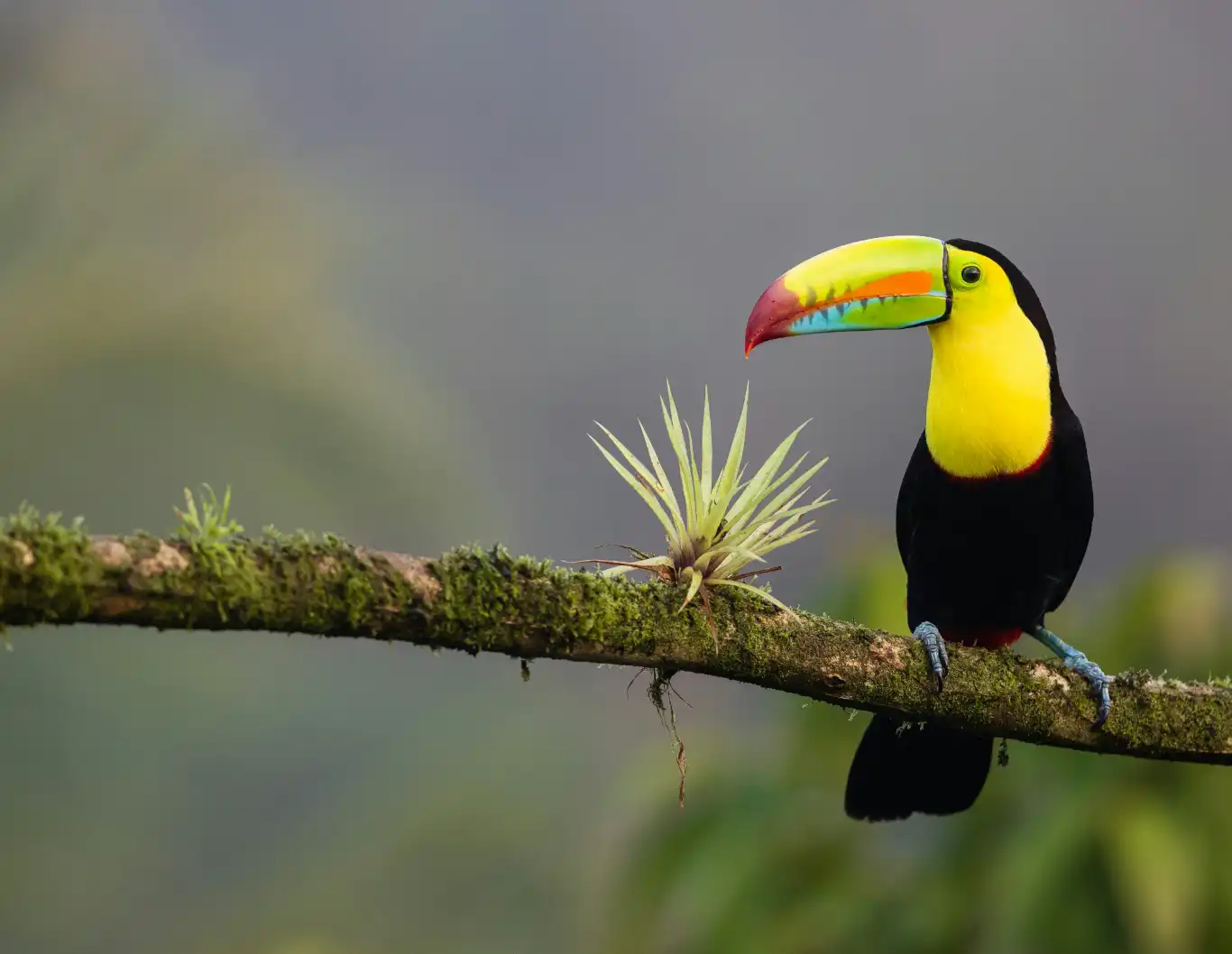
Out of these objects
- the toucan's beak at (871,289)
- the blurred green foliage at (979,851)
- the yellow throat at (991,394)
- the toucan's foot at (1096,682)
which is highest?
the toucan's beak at (871,289)

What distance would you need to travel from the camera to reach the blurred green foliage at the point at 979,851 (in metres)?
4.96

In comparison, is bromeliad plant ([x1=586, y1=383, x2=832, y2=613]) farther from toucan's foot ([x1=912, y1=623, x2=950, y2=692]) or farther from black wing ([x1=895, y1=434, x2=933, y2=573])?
black wing ([x1=895, y1=434, x2=933, y2=573])

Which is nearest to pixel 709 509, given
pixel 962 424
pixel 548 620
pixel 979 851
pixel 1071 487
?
pixel 548 620

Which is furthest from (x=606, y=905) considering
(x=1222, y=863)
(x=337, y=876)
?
(x=337, y=876)

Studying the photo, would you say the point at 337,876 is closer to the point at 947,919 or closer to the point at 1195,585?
the point at 947,919

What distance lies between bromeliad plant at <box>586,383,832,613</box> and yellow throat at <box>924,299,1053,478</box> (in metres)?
0.73

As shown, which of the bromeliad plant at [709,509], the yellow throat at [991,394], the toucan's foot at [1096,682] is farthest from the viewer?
the yellow throat at [991,394]

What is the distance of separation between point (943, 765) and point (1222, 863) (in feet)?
9.59

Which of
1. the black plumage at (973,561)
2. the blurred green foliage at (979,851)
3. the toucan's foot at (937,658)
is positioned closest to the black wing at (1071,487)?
the black plumage at (973,561)

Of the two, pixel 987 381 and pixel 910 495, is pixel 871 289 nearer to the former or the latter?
pixel 987 381

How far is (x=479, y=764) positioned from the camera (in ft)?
43.3

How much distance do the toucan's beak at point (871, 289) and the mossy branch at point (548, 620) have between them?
789mm

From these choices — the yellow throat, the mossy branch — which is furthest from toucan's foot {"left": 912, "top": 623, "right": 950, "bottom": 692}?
the yellow throat

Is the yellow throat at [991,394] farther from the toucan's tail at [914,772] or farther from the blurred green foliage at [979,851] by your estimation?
the blurred green foliage at [979,851]
